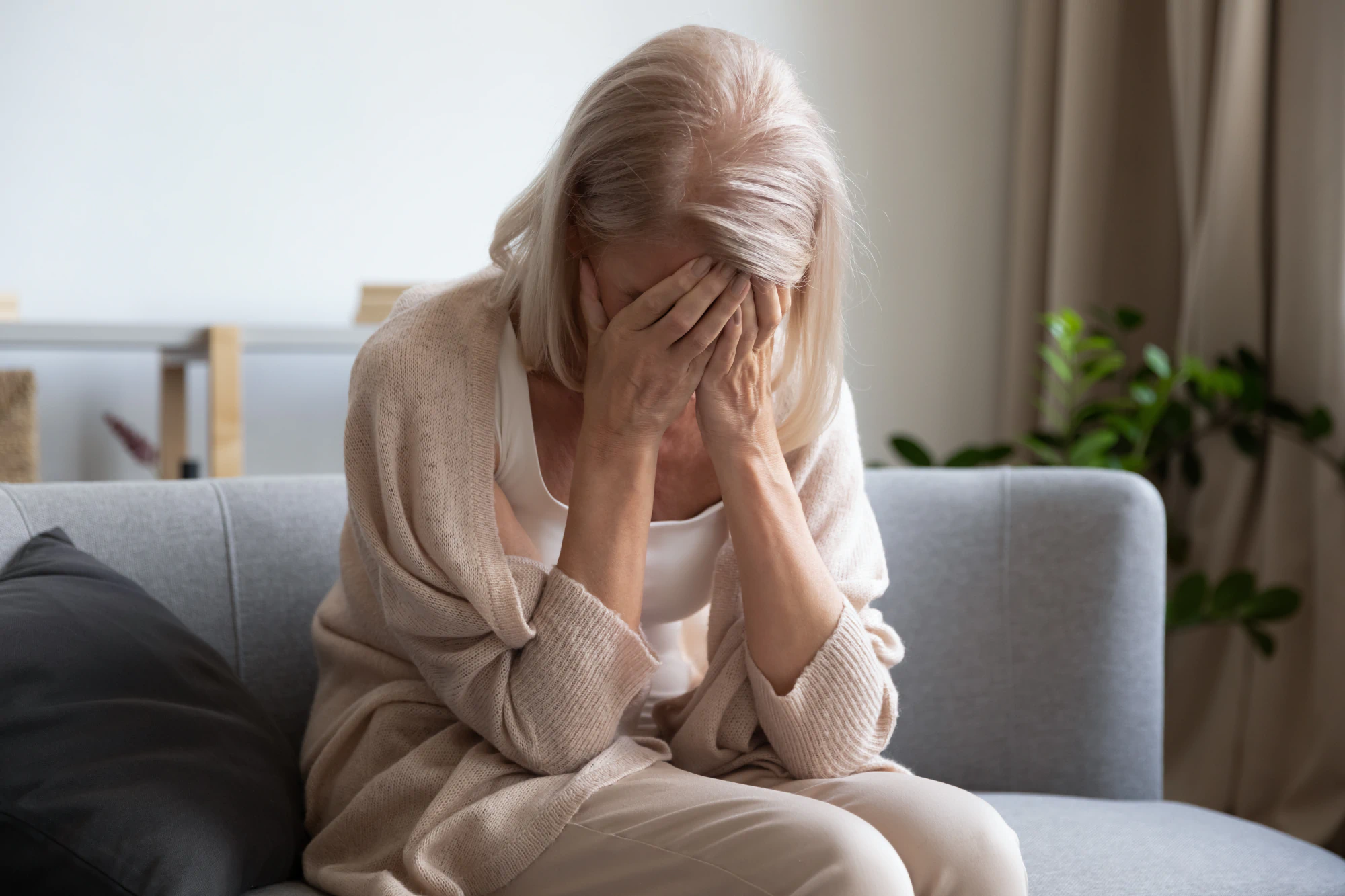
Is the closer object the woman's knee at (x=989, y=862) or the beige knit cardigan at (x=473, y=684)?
the woman's knee at (x=989, y=862)

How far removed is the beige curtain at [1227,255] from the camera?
2.07 m

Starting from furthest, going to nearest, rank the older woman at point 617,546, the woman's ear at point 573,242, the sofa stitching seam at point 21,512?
the sofa stitching seam at point 21,512, the woman's ear at point 573,242, the older woman at point 617,546

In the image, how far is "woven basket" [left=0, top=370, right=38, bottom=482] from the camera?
1.82 m

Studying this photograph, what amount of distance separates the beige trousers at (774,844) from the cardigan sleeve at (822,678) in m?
0.07

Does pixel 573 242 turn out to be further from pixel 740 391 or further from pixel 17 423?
pixel 17 423

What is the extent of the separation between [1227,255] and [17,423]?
2165 millimetres

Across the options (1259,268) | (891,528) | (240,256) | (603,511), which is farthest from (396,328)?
(1259,268)

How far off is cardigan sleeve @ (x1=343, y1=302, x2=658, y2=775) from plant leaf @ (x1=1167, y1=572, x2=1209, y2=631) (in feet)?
4.28

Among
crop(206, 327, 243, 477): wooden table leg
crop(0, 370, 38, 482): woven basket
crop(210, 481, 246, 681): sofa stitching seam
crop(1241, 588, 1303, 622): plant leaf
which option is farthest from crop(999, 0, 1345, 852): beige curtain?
crop(0, 370, 38, 482): woven basket

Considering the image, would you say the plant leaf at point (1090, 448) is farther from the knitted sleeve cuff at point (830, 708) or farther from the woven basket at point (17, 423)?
the woven basket at point (17, 423)

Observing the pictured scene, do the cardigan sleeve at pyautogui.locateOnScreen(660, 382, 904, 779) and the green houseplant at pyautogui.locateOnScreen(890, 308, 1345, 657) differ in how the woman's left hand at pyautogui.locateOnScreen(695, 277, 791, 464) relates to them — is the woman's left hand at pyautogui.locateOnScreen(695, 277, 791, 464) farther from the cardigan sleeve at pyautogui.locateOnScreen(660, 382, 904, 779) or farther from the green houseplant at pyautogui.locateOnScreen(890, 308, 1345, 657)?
the green houseplant at pyautogui.locateOnScreen(890, 308, 1345, 657)

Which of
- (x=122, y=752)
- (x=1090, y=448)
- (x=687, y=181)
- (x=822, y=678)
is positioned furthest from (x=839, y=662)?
(x=1090, y=448)

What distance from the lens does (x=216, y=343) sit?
204 cm

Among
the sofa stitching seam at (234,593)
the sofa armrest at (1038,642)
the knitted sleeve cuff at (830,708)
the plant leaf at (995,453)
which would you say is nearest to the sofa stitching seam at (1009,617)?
the sofa armrest at (1038,642)
